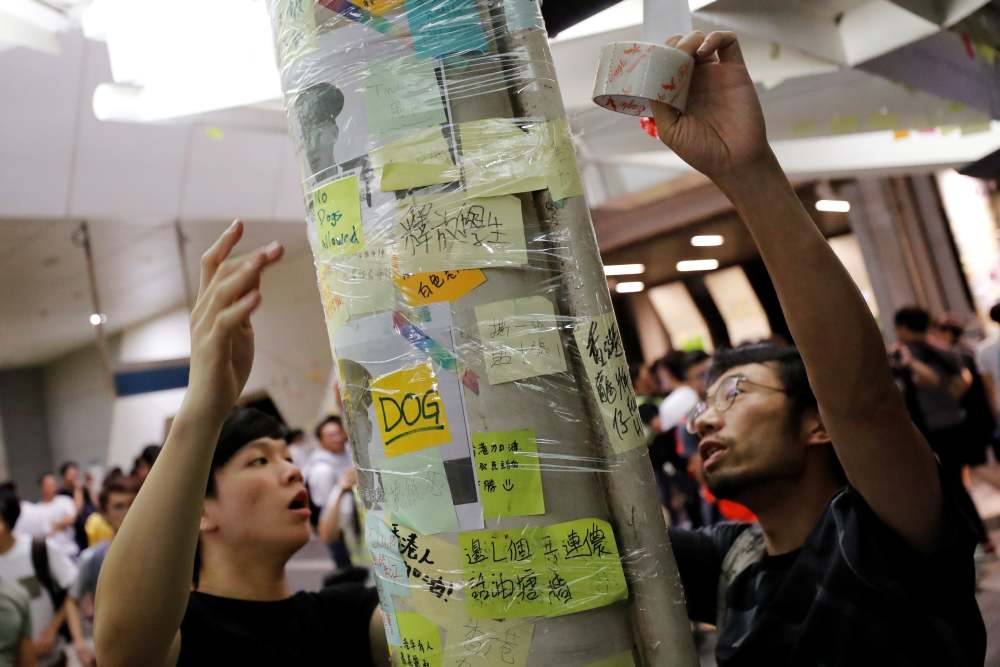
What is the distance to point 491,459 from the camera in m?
1.27

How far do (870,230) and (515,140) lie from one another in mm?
12503

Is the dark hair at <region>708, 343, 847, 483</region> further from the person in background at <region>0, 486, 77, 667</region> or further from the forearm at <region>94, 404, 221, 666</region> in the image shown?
the person in background at <region>0, 486, 77, 667</region>

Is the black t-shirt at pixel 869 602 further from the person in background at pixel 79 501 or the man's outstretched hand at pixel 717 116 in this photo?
the person in background at pixel 79 501

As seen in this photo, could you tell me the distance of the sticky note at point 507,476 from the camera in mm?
1269

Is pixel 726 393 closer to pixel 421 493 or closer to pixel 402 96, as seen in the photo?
pixel 421 493

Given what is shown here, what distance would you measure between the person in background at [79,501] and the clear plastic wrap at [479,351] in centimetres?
802

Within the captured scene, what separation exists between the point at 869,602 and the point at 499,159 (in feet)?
2.97

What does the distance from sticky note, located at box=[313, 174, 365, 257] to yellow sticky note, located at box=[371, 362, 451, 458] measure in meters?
0.20

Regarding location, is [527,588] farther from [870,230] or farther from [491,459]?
[870,230]

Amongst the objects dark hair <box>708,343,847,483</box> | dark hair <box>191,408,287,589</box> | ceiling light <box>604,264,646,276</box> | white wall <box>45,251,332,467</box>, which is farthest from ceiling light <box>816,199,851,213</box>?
dark hair <box>191,408,287,589</box>

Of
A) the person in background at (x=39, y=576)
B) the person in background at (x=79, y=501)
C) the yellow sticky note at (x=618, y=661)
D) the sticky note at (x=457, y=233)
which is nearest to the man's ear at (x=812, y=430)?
the yellow sticky note at (x=618, y=661)

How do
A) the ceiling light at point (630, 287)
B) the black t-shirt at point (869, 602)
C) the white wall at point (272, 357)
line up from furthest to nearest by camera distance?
the ceiling light at point (630, 287) < the white wall at point (272, 357) < the black t-shirt at point (869, 602)

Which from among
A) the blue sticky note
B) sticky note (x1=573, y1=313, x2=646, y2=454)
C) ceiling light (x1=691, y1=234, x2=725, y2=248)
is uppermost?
ceiling light (x1=691, y1=234, x2=725, y2=248)

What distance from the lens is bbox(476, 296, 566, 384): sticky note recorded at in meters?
1.28
